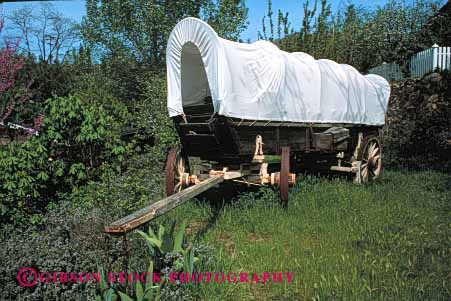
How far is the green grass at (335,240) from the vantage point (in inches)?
138

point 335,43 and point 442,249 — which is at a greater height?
point 335,43

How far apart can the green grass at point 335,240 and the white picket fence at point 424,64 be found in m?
6.66

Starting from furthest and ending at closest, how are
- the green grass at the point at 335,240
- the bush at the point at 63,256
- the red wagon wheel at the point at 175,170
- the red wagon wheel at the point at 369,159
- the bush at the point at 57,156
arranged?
1. the red wagon wheel at the point at 369,159
2. the red wagon wheel at the point at 175,170
3. the bush at the point at 57,156
4. the green grass at the point at 335,240
5. the bush at the point at 63,256

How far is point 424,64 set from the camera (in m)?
13.5

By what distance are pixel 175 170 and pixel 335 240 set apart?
2591mm

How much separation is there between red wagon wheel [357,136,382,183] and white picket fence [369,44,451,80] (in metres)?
4.26

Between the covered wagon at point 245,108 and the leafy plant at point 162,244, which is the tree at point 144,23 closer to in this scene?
the covered wagon at point 245,108

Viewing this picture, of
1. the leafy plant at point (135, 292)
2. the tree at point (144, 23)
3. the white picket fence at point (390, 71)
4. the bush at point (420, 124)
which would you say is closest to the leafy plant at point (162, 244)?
the leafy plant at point (135, 292)

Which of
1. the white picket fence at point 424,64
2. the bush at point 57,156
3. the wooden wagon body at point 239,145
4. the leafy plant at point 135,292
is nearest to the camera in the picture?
the leafy plant at point 135,292

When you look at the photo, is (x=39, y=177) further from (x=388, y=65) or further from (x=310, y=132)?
(x=388, y=65)

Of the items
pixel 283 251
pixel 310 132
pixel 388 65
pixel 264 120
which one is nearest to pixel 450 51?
pixel 388 65

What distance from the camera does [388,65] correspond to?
15672 mm

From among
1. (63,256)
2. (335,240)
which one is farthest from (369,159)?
(63,256)

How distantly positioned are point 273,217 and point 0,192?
3.42 m
